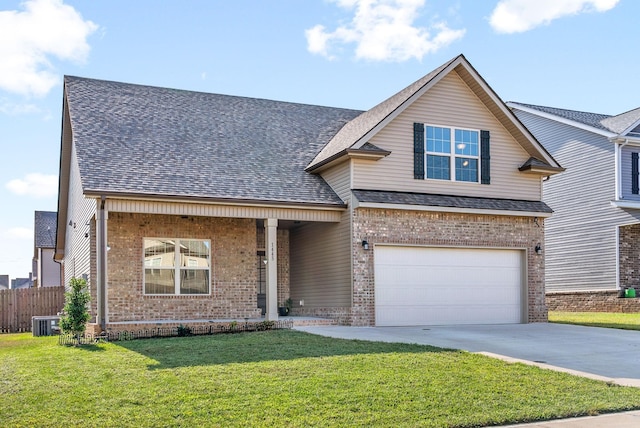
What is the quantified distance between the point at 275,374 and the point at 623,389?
5.05 metres

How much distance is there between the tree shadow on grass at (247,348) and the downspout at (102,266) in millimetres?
1693

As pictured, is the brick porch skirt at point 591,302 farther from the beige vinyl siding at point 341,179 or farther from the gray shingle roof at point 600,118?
the beige vinyl siding at point 341,179

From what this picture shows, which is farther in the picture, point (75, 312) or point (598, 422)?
point (75, 312)

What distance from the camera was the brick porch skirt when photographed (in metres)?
26.5

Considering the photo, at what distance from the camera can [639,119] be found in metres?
27.0

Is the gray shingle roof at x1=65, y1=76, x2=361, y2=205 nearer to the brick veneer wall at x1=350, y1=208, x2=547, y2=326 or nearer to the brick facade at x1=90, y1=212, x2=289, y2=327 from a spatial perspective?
the brick veneer wall at x1=350, y1=208, x2=547, y2=326

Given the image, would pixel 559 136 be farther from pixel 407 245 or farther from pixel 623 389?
pixel 623 389

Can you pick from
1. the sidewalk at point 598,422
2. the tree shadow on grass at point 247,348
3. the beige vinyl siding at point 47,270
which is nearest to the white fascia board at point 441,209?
the tree shadow on grass at point 247,348

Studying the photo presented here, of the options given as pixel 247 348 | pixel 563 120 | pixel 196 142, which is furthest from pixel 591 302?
pixel 247 348

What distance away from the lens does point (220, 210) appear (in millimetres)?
18609

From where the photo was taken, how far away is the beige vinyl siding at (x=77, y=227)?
20359 mm

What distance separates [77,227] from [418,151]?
1156 cm

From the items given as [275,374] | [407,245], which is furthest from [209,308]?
[275,374]

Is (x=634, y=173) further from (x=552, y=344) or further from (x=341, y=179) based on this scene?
(x=552, y=344)
